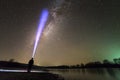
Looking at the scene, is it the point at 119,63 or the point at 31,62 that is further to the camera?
the point at 119,63

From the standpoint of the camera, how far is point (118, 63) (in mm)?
199000

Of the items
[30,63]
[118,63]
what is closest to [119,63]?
[118,63]

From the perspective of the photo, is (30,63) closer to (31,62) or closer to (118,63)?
(31,62)

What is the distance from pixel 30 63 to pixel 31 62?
0.28m

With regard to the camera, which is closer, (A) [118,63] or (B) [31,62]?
(B) [31,62]

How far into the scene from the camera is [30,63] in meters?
19.0

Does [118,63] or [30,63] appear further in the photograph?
[118,63]

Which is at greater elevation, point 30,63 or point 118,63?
point 118,63

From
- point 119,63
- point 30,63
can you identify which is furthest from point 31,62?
point 119,63

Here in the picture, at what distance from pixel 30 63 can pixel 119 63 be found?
20884cm

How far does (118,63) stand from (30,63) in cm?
20890

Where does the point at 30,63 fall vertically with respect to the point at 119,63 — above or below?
below

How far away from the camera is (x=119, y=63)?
198250mm

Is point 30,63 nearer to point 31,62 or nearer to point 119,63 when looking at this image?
point 31,62
